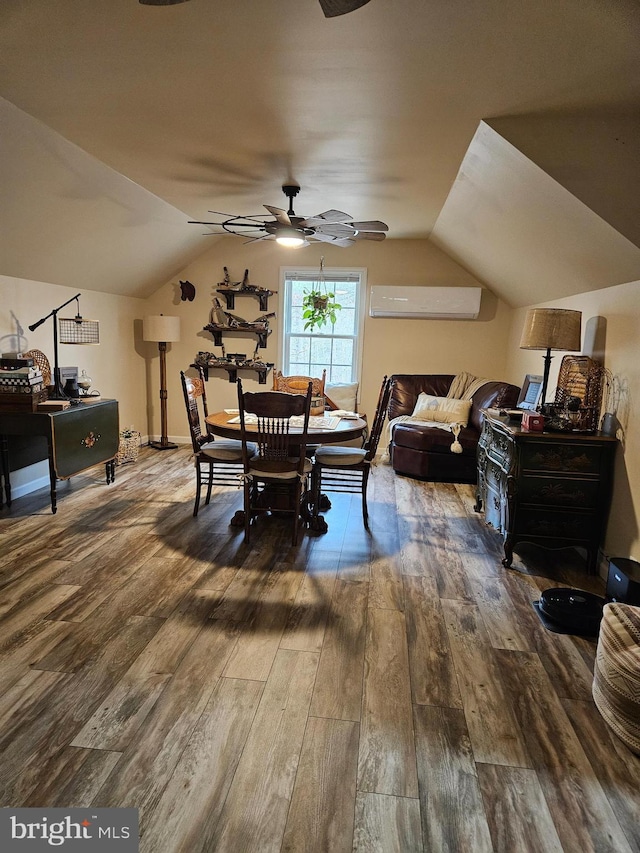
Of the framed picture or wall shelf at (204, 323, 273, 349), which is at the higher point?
wall shelf at (204, 323, 273, 349)

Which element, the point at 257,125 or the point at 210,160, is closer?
the point at 257,125

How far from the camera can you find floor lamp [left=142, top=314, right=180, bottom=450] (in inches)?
225

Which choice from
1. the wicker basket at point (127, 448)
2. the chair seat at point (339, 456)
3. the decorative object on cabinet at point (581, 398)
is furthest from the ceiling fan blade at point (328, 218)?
the wicker basket at point (127, 448)

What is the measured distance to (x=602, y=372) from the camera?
3.23m

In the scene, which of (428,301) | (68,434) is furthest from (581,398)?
(68,434)

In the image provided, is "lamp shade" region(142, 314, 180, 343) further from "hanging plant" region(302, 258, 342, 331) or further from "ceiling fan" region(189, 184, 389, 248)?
"ceiling fan" region(189, 184, 389, 248)

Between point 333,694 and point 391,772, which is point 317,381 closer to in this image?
point 333,694

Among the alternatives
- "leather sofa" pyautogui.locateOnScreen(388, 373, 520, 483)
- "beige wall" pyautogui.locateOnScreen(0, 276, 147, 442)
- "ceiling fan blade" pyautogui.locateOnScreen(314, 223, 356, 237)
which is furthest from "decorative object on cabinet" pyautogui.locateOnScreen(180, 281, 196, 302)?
"leather sofa" pyautogui.locateOnScreen(388, 373, 520, 483)

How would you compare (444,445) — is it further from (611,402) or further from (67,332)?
(67,332)

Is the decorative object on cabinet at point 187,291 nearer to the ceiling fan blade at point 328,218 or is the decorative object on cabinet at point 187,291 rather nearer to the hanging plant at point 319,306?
the hanging plant at point 319,306

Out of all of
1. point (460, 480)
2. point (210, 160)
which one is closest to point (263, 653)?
point (210, 160)

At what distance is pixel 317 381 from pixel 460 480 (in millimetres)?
1800

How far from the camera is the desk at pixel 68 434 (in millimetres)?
3701

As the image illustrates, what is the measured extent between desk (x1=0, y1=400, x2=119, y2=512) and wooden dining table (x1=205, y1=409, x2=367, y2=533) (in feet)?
3.73
